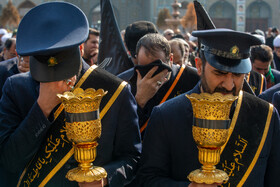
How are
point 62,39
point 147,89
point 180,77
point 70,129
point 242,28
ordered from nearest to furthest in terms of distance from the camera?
point 70,129, point 62,39, point 147,89, point 180,77, point 242,28

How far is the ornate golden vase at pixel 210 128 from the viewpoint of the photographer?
176 centimetres

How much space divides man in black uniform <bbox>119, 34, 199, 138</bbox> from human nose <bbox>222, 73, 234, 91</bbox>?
4.07 feet

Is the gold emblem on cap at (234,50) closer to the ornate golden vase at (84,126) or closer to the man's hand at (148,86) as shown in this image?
the ornate golden vase at (84,126)

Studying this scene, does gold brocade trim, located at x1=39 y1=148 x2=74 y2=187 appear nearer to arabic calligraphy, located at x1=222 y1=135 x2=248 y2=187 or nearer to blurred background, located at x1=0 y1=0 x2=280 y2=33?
arabic calligraphy, located at x1=222 y1=135 x2=248 y2=187

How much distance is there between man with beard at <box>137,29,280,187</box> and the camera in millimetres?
2268

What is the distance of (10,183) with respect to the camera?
9.33 feet

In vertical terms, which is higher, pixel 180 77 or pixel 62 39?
pixel 62 39

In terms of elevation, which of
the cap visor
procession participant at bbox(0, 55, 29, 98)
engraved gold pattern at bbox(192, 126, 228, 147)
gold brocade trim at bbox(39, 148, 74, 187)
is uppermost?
the cap visor

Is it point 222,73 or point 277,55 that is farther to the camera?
point 277,55

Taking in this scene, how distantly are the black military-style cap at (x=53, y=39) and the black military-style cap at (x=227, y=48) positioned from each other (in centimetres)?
60

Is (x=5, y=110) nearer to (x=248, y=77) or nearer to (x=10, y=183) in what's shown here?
(x=10, y=183)

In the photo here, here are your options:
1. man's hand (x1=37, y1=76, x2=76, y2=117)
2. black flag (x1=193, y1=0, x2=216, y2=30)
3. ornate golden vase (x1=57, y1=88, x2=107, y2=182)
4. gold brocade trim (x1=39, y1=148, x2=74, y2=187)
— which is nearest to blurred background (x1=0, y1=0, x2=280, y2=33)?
black flag (x1=193, y1=0, x2=216, y2=30)

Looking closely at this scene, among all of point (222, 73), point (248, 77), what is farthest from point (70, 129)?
point (248, 77)

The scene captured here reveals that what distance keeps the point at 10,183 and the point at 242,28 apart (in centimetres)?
4147
